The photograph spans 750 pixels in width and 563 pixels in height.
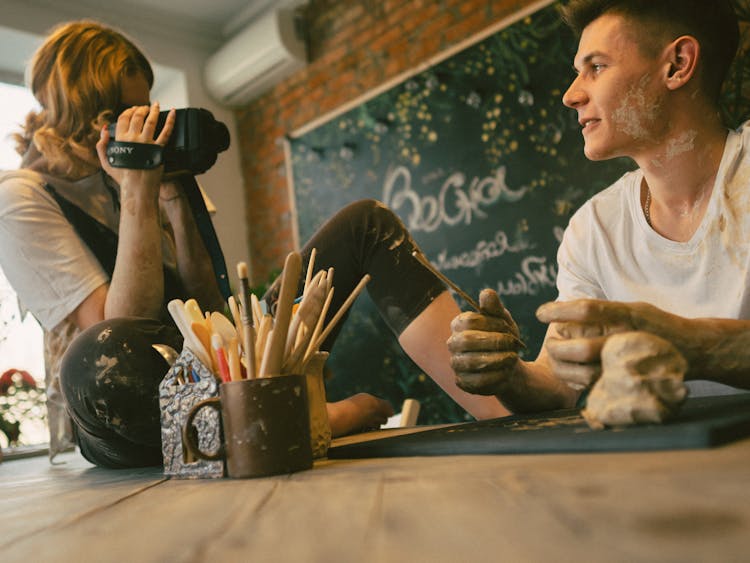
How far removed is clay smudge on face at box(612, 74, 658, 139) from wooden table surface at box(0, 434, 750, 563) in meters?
0.77

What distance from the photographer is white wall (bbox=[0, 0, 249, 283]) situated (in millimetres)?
3377

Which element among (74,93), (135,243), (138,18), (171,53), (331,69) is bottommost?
(135,243)

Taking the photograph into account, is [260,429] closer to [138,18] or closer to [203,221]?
[203,221]

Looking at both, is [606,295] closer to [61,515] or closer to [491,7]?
[61,515]

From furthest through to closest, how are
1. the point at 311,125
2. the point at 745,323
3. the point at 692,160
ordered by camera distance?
the point at 311,125, the point at 692,160, the point at 745,323

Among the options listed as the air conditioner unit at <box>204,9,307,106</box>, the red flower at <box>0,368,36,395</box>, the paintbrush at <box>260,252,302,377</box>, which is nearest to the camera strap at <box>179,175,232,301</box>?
the paintbrush at <box>260,252,302,377</box>

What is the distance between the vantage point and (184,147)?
47.1 inches

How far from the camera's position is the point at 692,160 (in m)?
1.12

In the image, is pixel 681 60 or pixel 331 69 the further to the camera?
pixel 331 69

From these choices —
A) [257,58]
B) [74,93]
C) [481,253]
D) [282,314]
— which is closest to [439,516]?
[282,314]

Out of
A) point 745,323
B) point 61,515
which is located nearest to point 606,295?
point 745,323

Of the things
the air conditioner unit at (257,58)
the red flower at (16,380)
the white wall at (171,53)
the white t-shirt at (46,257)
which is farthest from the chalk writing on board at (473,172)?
the white t-shirt at (46,257)

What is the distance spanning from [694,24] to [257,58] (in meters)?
2.94

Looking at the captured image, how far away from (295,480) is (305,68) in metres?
3.52
